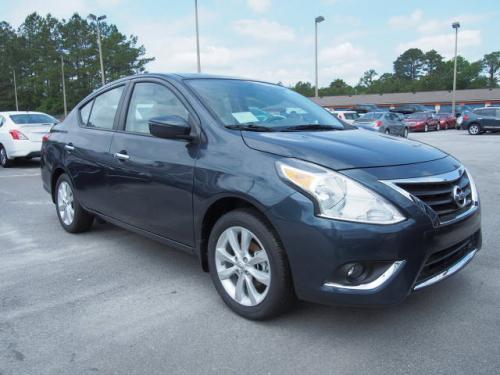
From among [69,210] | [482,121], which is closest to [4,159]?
[69,210]

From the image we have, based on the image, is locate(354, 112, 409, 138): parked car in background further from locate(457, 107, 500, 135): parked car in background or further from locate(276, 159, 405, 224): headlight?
locate(276, 159, 405, 224): headlight

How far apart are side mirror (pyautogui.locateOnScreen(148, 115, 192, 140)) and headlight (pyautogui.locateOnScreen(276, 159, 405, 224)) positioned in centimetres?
99

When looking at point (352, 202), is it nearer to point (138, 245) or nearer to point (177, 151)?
point (177, 151)

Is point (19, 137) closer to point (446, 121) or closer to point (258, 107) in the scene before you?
point (258, 107)

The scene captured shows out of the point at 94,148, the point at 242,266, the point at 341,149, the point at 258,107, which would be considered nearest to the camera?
the point at 341,149

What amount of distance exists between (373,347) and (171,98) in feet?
7.69

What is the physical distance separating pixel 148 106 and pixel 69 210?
Answer: 189 centimetres

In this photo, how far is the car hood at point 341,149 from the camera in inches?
109

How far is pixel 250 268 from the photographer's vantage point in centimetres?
299

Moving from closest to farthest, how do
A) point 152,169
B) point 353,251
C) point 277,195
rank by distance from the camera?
point 353,251
point 277,195
point 152,169

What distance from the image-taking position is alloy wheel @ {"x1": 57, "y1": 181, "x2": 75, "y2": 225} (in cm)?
508

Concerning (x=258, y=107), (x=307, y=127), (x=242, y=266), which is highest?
(x=258, y=107)

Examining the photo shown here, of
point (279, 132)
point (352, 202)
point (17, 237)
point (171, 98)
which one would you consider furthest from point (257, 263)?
→ point (17, 237)

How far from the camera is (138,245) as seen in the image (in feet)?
15.7
